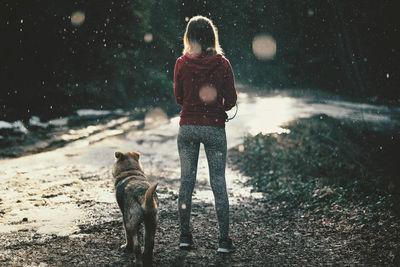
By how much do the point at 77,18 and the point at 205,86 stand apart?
10945 millimetres

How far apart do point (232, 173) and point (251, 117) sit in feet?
22.7

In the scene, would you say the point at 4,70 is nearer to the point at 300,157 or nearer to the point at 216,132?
the point at 300,157

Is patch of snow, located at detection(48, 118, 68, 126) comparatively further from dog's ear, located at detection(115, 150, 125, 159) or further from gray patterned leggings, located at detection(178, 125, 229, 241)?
gray patterned leggings, located at detection(178, 125, 229, 241)

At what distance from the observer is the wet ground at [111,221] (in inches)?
142

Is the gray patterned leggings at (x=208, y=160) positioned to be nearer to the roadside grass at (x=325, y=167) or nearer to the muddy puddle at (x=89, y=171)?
the muddy puddle at (x=89, y=171)

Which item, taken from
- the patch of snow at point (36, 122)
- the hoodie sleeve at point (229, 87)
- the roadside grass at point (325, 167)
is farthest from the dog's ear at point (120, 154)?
the patch of snow at point (36, 122)

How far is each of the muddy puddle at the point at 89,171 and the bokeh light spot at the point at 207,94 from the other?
2.20m

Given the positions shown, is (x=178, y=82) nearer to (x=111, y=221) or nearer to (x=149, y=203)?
(x=149, y=203)

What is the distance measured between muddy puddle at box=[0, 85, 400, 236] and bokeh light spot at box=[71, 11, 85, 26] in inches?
134

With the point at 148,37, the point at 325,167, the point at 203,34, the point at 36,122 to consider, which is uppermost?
the point at 148,37

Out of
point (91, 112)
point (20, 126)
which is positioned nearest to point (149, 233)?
point (20, 126)

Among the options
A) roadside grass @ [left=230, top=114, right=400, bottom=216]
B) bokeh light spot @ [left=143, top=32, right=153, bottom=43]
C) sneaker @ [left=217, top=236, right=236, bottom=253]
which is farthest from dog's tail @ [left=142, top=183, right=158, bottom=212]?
bokeh light spot @ [left=143, top=32, right=153, bottom=43]

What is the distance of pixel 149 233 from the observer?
127 inches

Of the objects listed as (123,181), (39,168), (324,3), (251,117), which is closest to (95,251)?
(123,181)
